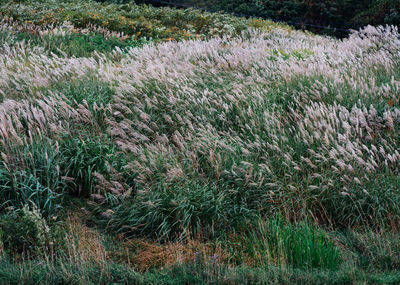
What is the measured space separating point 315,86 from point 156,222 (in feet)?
11.1

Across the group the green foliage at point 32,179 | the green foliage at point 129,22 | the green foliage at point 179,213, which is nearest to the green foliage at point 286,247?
the green foliage at point 179,213

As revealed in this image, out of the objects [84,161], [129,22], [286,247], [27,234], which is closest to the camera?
[286,247]

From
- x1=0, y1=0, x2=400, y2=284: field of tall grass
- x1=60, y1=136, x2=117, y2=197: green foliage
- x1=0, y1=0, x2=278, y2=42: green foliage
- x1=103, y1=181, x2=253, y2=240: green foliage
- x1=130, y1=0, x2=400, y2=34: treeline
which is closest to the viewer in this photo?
x1=0, y1=0, x2=400, y2=284: field of tall grass

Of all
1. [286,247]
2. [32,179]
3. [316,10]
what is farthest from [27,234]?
[316,10]

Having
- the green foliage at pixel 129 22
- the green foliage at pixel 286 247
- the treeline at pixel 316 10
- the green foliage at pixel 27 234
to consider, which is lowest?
the green foliage at pixel 27 234

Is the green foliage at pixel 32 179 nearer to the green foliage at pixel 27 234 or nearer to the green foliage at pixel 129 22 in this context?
the green foliage at pixel 27 234

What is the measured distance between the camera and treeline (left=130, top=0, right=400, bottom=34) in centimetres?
1850

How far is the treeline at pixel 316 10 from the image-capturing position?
1850 cm

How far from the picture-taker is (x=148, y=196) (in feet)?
15.3

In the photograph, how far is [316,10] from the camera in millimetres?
20578

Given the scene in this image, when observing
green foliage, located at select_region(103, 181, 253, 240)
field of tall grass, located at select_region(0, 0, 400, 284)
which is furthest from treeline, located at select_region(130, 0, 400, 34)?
green foliage, located at select_region(103, 181, 253, 240)

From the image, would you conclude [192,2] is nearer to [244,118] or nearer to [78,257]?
[244,118]

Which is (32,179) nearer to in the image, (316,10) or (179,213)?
(179,213)

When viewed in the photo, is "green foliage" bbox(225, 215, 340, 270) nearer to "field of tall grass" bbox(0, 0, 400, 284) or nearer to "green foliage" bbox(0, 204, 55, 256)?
"field of tall grass" bbox(0, 0, 400, 284)
